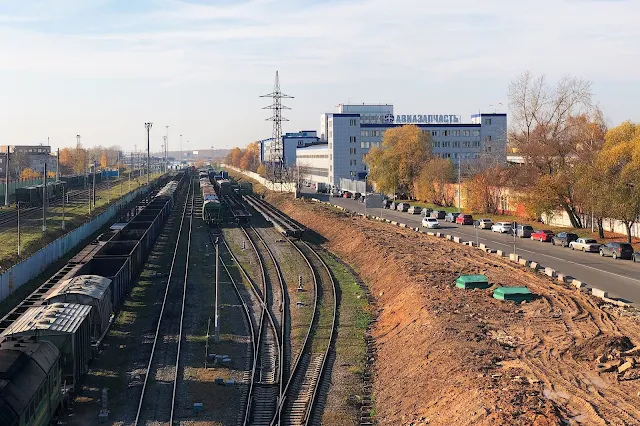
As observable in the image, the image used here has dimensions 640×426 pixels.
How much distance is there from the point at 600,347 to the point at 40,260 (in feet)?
101

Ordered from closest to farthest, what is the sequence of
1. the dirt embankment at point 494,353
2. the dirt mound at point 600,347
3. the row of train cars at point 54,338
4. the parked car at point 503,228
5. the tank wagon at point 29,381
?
the tank wagon at point 29,381 < the row of train cars at point 54,338 < the dirt embankment at point 494,353 < the dirt mound at point 600,347 < the parked car at point 503,228

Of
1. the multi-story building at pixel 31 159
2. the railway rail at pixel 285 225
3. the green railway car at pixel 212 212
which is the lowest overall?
the railway rail at pixel 285 225

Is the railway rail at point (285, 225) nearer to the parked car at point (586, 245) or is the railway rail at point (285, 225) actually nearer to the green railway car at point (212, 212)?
the green railway car at point (212, 212)

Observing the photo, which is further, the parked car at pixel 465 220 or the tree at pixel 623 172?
the parked car at pixel 465 220

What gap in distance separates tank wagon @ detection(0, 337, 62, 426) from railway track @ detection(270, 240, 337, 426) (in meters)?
6.06

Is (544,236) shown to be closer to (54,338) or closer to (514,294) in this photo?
(514,294)

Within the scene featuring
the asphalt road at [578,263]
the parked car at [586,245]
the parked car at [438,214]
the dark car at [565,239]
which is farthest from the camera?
the parked car at [438,214]

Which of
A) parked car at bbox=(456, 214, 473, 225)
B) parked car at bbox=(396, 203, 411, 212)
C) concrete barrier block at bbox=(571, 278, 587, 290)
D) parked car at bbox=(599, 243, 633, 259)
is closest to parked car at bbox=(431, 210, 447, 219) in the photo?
parked car at bbox=(456, 214, 473, 225)

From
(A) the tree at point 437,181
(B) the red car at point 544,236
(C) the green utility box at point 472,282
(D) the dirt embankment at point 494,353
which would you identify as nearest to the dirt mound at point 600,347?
(D) the dirt embankment at point 494,353

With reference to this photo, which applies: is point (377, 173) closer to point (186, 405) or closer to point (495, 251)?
point (495, 251)

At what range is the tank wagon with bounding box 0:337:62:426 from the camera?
1492 centimetres

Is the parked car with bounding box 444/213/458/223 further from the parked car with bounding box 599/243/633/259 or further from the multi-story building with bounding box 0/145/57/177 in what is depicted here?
the multi-story building with bounding box 0/145/57/177

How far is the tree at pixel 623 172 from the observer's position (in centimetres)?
4825

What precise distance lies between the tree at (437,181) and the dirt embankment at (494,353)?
164 ft
